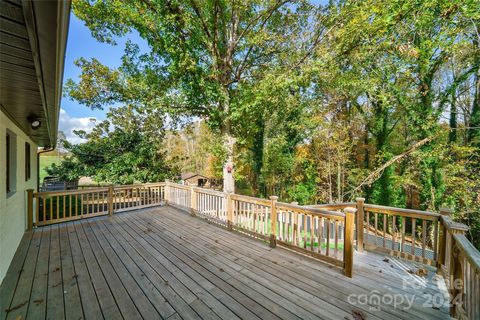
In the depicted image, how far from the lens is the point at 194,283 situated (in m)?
2.61

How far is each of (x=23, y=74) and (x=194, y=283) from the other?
9.37 feet

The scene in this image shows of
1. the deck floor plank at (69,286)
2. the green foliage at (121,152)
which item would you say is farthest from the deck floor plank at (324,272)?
the green foliage at (121,152)

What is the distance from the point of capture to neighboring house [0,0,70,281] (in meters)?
0.99

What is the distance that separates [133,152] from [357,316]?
31.1ft

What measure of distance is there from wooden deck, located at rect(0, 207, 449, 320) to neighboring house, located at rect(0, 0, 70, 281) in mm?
678

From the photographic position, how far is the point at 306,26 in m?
7.80

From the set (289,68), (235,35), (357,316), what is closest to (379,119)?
(289,68)

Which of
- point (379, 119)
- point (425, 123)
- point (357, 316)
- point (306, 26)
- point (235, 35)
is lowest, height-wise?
point (357, 316)

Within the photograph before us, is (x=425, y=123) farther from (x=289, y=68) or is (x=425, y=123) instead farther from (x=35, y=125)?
A: (x=35, y=125)

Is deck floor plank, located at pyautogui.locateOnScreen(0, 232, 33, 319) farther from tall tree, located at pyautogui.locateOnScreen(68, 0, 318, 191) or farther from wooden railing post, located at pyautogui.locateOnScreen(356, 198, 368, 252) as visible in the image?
wooden railing post, located at pyautogui.locateOnScreen(356, 198, 368, 252)

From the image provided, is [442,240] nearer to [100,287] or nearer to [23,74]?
[100,287]

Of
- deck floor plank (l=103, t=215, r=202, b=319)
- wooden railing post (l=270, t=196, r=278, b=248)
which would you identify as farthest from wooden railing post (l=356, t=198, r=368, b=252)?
deck floor plank (l=103, t=215, r=202, b=319)

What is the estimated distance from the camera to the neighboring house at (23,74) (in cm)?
A: 99

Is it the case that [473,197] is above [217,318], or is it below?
above
